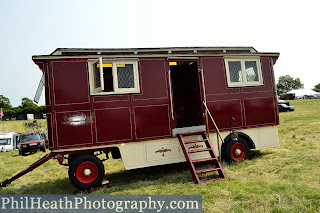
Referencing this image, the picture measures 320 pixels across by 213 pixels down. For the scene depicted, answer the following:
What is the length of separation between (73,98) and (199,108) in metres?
4.58

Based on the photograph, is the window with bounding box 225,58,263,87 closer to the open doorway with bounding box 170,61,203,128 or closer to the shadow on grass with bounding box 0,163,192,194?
the open doorway with bounding box 170,61,203,128

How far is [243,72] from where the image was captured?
8.99m

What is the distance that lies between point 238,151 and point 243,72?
115 inches

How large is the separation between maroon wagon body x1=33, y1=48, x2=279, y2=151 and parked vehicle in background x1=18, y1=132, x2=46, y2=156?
11.7 m

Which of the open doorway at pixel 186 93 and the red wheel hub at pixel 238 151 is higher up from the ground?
the open doorway at pixel 186 93

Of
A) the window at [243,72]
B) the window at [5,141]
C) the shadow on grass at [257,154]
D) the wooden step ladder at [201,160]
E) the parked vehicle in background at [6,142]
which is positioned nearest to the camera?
the wooden step ladder at [201,160]

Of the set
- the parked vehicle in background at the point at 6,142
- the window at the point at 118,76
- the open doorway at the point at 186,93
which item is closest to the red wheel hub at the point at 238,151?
the open doorway at the point at 186,93

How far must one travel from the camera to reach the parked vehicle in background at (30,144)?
1717 cm

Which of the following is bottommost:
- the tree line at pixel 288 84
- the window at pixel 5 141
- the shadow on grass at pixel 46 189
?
the shadow on grass at pixel 46 189

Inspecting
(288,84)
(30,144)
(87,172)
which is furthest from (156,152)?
(288,84)

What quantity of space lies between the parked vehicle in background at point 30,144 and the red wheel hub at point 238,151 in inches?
579

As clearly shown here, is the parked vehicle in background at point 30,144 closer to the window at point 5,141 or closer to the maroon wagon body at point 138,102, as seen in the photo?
the window at point 5,141

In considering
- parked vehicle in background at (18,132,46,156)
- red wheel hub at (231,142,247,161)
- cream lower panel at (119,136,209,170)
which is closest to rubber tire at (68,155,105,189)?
cream lower panel at (119,136,209,170)

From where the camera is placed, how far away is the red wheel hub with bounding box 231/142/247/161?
868cm
